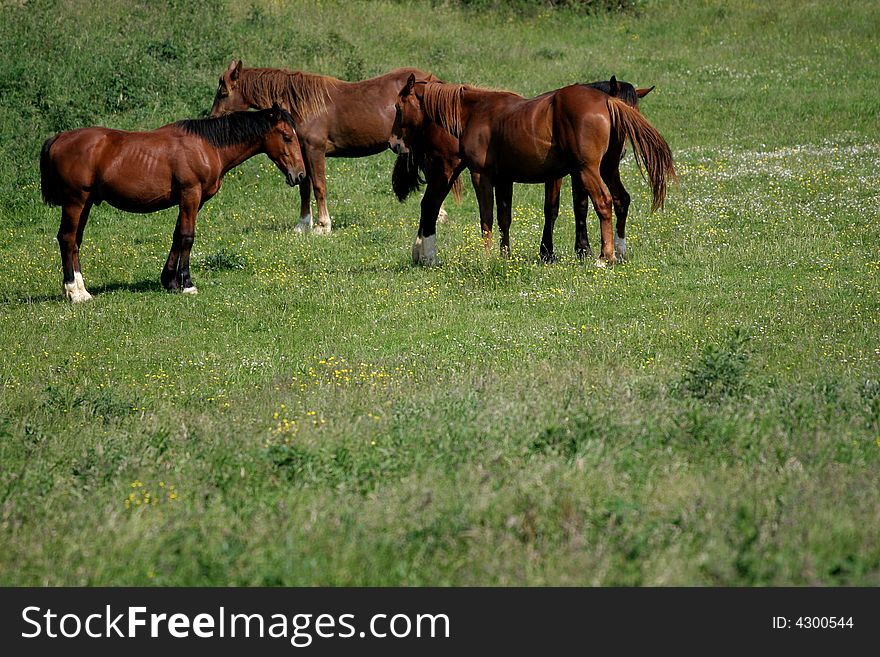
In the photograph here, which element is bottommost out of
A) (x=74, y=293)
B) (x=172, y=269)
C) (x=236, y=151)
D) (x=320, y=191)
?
(x=74, y=293)

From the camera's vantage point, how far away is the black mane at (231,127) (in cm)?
1334

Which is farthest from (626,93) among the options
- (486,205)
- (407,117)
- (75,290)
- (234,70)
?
(75,290)

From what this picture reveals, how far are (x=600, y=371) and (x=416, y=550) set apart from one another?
3.71 meters

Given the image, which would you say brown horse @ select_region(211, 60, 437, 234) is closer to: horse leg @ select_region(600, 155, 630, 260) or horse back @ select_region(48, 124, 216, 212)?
horse back @ select_region(48, 124, 216, 212)

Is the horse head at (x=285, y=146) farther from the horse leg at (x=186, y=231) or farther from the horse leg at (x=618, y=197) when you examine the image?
the horse leg at (x=618, y=197)

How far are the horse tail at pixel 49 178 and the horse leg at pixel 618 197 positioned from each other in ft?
21.2

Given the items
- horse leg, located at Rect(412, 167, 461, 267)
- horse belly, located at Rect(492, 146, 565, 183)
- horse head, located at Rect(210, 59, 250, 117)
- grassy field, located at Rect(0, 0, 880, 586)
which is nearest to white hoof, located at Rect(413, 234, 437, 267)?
horse leg, located at Rect(412, 167, 461, 267)

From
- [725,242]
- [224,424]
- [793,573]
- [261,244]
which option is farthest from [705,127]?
[793,573]

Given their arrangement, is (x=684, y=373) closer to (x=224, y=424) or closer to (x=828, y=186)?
(x=224, y=424)

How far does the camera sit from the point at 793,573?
502 cm

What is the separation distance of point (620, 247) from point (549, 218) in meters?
0.95

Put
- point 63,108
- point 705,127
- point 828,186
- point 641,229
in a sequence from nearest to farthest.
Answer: point 641,229, point 828,186, point 63,108, point 705,127

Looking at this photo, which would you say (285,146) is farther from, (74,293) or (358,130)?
(358,130)

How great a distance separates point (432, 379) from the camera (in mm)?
9070
